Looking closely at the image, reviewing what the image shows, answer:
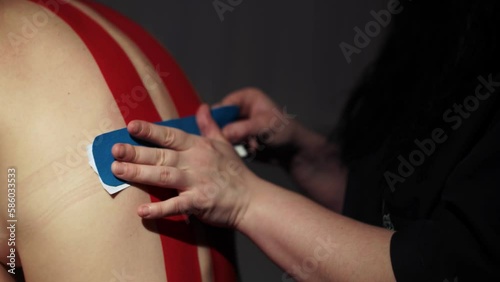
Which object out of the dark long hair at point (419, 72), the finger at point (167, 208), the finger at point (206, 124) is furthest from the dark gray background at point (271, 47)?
the finger at point (167, 208)

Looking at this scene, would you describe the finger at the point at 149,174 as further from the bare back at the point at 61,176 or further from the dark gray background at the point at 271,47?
the dark gray background at the point at 271,47

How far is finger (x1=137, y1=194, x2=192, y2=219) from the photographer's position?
67 centimetres

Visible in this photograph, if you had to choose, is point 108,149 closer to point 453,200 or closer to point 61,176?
point 61,176

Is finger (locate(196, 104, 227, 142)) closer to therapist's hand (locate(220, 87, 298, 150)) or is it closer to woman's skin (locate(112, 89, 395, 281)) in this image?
woman's skin (locate(112, 89, 395, 281))

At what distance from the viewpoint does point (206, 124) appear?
0.84 metres

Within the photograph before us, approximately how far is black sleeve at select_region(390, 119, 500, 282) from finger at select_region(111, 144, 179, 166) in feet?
1.01

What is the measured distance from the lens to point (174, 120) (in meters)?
0.77

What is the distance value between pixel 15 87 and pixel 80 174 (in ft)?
0.43

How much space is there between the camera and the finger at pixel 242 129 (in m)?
1.02

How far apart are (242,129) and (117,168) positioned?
411 mm

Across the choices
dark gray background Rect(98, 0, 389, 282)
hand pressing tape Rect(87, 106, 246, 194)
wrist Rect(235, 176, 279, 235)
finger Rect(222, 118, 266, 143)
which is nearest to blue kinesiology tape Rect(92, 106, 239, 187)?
hand pressing tape Rect(87, 106, 246, 194)

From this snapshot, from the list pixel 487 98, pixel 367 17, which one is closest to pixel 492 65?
pixel 487 98

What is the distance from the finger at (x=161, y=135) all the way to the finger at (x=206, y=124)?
0.08 m

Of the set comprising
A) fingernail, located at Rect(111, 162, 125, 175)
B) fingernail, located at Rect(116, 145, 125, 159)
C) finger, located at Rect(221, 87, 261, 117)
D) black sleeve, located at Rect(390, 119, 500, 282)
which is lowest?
black sleeve, located at Rect(390, 119, 500, 282)
